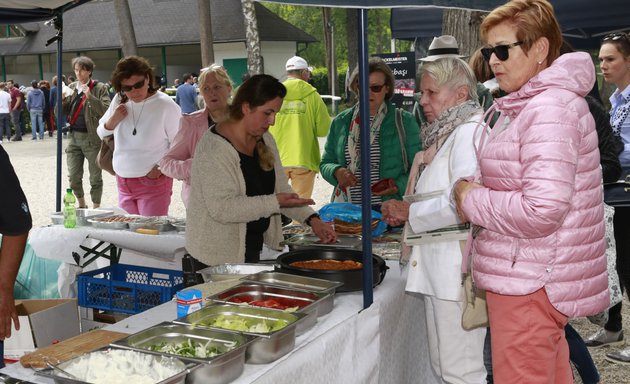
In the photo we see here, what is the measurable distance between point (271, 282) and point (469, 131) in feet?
2.96

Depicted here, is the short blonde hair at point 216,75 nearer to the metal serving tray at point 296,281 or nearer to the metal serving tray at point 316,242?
the metal serving tray at point 316,242

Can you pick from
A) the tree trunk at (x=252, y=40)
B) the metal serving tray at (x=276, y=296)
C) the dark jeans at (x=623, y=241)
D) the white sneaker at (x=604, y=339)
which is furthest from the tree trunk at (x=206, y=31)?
the metal serving tray at (x=276, y=296)

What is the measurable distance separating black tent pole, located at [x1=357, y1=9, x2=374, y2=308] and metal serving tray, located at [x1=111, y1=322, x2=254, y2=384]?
74 cm

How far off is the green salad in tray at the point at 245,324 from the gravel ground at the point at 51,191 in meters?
2.42

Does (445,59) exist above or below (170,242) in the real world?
above

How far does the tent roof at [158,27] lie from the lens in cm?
2972

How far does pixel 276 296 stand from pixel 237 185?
0.70 meters

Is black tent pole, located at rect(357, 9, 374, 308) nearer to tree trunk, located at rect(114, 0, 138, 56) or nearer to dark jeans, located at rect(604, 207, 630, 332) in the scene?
dark jeans, located at rect(604, 207, 630, 332)

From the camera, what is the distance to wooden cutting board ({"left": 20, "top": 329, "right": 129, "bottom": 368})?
201cm

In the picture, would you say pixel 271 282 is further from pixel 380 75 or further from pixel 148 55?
pixel 148 55

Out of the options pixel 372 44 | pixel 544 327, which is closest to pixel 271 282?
pixel 544 327

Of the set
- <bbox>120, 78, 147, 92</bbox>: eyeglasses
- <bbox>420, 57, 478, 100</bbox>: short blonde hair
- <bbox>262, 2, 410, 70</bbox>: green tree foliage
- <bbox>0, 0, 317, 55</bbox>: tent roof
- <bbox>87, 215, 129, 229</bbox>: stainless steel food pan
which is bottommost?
<bbox>87, 215, 129, 229</bbox>: stainless steel food pan

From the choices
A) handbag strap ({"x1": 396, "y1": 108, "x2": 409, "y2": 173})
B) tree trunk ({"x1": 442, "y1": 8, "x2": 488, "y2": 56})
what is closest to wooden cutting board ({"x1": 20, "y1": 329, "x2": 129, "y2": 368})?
handbag strap ({"x1": 396, "y1": 108, "x2": 409, "y2": 173})

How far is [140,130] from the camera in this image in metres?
4.93
